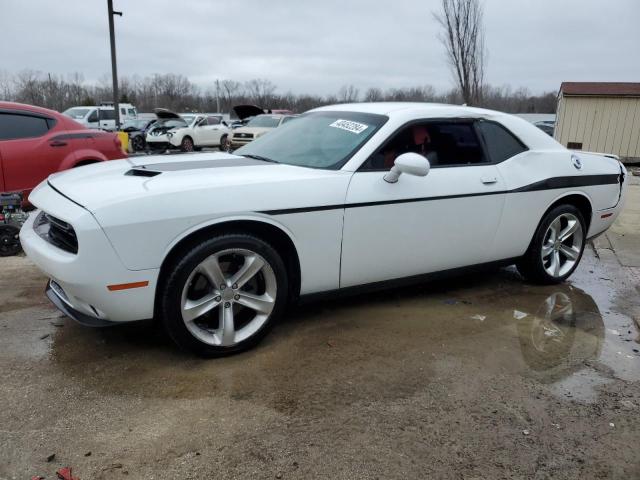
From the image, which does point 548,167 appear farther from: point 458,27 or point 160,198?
point 458,27

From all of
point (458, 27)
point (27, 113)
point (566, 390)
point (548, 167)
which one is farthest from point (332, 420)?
point (458, 27)

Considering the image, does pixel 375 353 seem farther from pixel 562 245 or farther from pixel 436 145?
pixel 562 245

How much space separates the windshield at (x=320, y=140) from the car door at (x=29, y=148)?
315cm

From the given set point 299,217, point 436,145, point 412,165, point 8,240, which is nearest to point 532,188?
point 436,145

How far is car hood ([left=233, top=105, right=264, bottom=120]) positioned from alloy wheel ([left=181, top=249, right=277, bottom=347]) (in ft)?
78.0

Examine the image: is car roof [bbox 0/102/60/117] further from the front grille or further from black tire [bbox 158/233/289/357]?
black tire [bbox 158/233/289/357]

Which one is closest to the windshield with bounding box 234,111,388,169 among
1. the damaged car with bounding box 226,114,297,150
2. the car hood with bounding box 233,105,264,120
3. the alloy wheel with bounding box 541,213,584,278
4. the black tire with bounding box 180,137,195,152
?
the alloy wheel with bounding box 541,213,584,278

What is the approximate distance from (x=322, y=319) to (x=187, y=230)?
1.34 metres

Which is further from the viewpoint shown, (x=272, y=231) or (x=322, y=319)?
(x=322, y=319)

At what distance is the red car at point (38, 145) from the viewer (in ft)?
19.2

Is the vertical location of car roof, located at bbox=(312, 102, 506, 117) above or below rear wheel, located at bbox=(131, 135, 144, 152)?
above

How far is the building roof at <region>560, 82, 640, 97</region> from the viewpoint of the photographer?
599 inches

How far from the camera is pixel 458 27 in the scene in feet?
58.6

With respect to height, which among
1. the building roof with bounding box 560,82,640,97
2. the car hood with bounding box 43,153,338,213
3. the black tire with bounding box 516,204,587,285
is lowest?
the black tire with bounding box 516,204,587,285
